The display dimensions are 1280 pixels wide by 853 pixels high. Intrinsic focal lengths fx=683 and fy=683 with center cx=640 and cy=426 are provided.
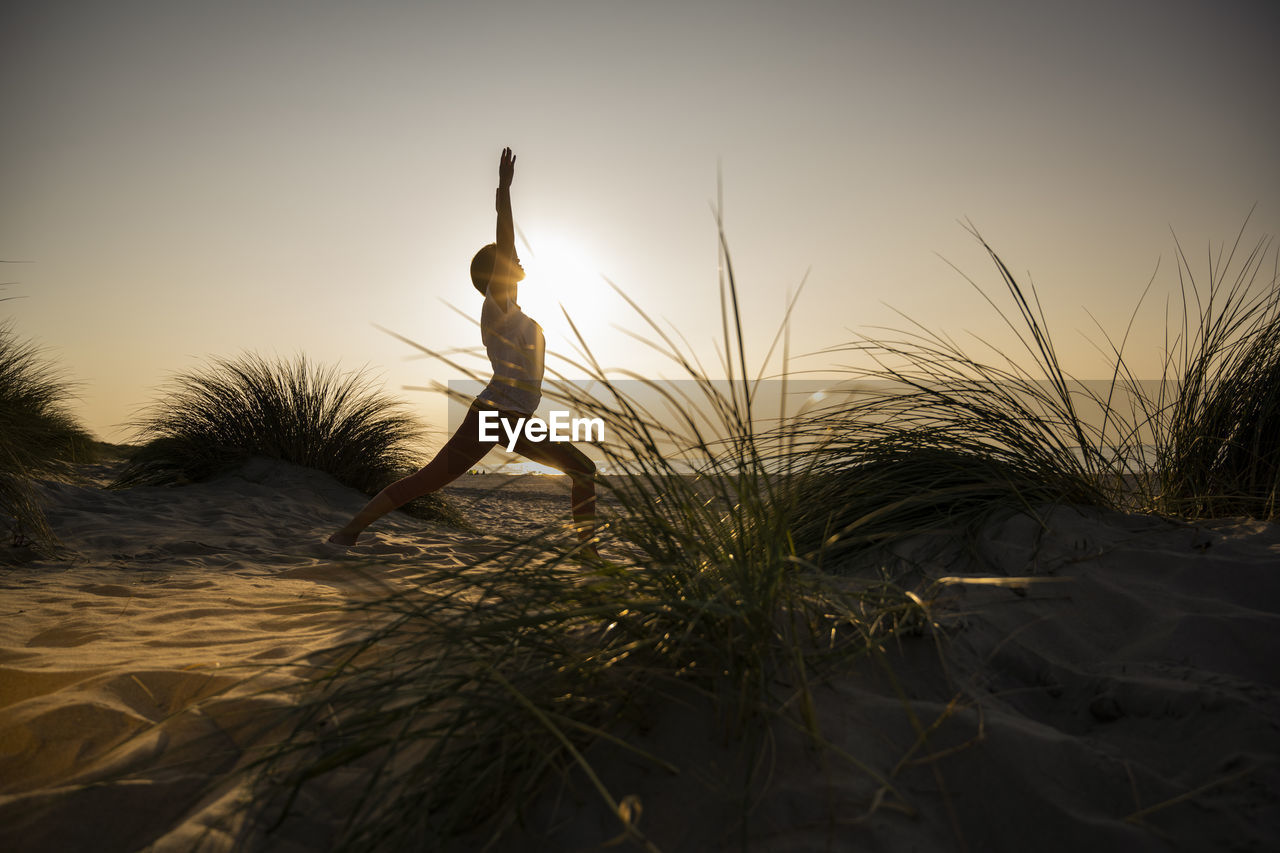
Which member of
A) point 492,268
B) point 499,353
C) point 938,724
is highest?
point 492,268

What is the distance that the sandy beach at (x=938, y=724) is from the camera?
101cm

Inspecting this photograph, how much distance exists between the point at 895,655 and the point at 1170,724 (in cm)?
45

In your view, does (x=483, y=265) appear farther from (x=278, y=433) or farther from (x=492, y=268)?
(x=278, y=433)

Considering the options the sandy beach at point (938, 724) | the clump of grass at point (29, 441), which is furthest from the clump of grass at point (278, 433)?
the sandy beach at point (938, 724)

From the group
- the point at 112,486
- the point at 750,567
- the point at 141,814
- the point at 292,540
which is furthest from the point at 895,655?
the point at 112,486

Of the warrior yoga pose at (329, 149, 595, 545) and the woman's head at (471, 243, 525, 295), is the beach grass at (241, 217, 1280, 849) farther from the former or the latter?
the woman's head at (471, 243, 525, 295)

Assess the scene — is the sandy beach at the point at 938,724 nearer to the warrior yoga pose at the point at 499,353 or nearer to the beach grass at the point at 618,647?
the beach grass at the point at 618,647

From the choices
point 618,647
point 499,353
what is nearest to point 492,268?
point 499,353

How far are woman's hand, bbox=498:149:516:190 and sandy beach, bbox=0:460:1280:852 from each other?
2.33 m

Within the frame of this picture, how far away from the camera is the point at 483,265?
3.92 meters

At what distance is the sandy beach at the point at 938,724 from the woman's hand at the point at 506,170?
2.33 meters

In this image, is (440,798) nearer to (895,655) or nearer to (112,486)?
(895,655)

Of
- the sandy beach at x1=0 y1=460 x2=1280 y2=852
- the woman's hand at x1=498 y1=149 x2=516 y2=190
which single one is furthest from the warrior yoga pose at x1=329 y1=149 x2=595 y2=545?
the sandy beach at x1=0 y1=460 x2=1280 y2=852

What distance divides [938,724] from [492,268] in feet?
10.8
